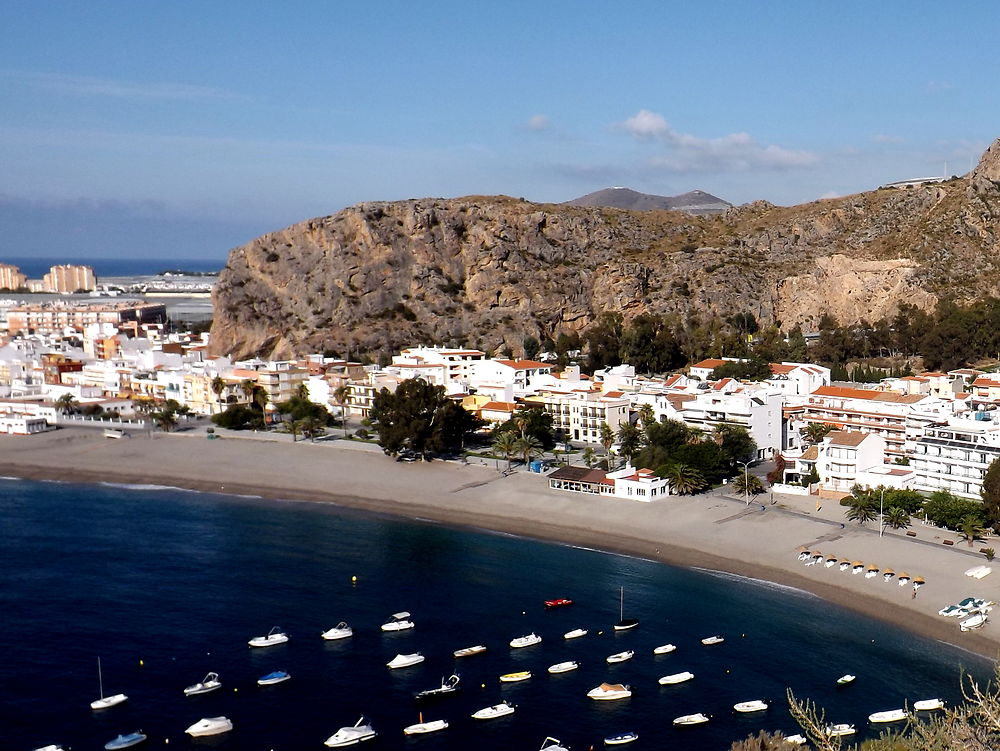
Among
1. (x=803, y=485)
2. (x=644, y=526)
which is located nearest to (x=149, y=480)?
(x=644, y=526)

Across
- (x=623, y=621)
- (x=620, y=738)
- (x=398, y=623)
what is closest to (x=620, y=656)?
(x=623, y=621)

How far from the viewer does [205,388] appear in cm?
8581

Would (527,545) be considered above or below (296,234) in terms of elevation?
below

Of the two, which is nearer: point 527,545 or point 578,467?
point 527,545

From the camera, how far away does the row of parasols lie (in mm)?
40469

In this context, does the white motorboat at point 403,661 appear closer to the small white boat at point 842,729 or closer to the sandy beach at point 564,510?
the small white boat at point 842,729

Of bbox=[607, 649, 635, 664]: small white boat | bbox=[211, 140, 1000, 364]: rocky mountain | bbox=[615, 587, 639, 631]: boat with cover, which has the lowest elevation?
bbox=[607, 649, 635, 664]: small white boat

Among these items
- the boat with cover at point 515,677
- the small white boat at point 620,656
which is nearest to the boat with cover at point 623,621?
the small white boat at point 620,656

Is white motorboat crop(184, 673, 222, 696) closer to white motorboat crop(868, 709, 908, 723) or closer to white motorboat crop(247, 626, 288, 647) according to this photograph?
white motorboat crop(247, 626, 288, 647)

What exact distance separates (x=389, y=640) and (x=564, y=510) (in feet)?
60.3

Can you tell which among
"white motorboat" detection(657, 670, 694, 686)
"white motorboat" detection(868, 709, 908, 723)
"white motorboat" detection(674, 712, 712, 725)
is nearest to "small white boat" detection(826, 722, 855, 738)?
"white motorboat" detection(868, 709, 908, 723)

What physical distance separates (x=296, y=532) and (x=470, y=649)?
18.1m

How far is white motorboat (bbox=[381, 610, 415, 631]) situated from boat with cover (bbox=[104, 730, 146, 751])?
10121 millimetres

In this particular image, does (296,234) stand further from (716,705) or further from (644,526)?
(716,705)
